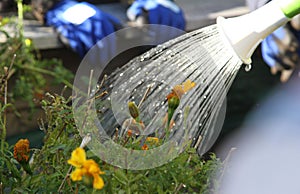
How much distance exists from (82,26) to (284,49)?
2.94 feet

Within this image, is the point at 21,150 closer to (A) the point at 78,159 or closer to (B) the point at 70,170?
(B) the point at 70,170

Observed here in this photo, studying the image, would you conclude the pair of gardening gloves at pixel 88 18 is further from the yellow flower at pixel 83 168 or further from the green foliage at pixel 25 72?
the yellow flower at pixel 83 168

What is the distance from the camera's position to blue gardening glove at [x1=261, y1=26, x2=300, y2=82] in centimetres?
221

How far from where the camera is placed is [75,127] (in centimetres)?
92

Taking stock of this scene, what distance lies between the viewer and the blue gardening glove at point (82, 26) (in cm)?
248

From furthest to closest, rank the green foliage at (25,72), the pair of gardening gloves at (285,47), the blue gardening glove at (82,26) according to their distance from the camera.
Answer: the blue gardening glove at (82,26)
the pair of gardening gloves at (285,47)
the green foliage at (25,72)

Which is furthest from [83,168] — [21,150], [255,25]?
[255,25]

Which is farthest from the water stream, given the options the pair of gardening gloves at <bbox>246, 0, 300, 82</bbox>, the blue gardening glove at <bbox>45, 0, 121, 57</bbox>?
the blue gardening glove at <bbox>45, 0, 121, 57</bbox>

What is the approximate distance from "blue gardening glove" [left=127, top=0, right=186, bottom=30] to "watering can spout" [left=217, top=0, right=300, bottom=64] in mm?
1789

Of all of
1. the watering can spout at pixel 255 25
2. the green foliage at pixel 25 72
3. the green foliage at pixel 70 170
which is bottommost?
the green foliage at pixel 25 72

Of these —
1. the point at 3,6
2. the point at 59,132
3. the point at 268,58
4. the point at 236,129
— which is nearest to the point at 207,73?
the point at 59,132

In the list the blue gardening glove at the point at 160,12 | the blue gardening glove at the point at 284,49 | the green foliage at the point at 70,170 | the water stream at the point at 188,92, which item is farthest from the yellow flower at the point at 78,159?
the blue gardening glove at the point at 160,12

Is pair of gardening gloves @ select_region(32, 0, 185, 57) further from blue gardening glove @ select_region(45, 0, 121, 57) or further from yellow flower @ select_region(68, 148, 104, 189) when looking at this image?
yellow flower @ select_region(68, 148, 104, 189)

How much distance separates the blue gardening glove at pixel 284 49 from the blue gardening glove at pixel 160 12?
19.4 inches
